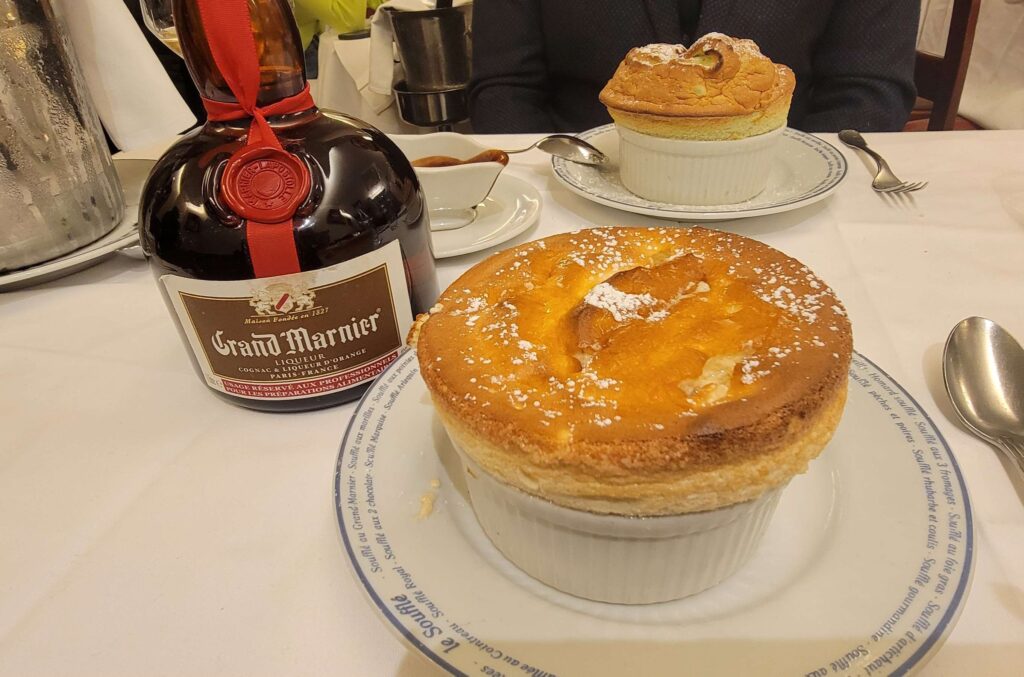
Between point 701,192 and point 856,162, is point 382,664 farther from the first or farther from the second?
point 856,162

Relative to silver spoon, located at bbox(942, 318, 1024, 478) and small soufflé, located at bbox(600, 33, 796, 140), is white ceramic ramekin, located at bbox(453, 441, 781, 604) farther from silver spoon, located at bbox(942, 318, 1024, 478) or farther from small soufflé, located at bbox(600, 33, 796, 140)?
small soufflé, located at bbox(600, 33, 796, 140)

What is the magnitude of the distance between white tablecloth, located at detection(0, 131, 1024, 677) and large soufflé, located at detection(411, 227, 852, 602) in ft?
0.59

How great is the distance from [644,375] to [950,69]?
2116mm

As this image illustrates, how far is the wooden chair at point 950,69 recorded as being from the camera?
1870mm

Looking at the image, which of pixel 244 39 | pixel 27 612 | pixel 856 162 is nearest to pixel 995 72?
pixel 856 162

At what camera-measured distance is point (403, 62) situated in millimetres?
2994

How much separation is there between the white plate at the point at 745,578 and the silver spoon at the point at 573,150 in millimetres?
906

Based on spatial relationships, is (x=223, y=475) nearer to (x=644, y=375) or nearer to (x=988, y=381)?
(x=644, y=375)

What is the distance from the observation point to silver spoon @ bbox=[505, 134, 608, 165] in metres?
1.46

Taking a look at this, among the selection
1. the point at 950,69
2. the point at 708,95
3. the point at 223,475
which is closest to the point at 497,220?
the point at 708,95

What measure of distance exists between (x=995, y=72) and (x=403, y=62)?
2.84 m

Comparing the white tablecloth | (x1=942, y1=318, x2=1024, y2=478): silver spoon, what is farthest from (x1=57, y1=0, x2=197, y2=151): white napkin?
(x1=942, y1=318, x2=1024, y2=478): silver spoon

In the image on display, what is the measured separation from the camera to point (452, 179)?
3.84 feet

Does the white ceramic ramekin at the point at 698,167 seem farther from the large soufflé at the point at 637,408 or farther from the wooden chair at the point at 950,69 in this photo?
the wooden chair at the point at 950,69
